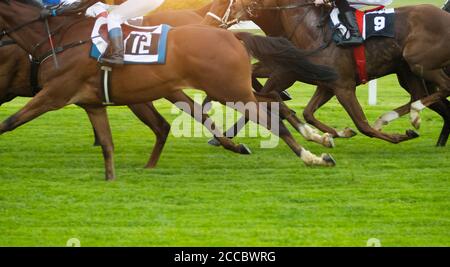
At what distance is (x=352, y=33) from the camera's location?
10195 mm

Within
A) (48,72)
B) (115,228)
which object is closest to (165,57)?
(48,72)

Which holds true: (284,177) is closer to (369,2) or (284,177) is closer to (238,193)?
(238,193)

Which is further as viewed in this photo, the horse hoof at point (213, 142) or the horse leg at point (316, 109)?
the horse hoof at point (213, 142)

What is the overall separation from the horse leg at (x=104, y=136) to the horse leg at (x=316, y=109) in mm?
2226

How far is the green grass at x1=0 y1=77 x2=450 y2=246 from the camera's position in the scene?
7.11 meters

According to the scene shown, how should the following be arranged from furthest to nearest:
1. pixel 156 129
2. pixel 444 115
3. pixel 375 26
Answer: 1. pixel 444 115
2. pixel 375 26
3. pixel 156 129

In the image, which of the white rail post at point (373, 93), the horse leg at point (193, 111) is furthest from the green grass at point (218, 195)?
the white rail post at point (373, 93)

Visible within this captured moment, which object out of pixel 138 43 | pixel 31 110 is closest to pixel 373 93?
pixel 138 43

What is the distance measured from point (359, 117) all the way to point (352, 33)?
0.79 metres

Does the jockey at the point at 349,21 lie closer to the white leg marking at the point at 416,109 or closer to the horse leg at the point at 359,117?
the horse leg at the point at 359,117

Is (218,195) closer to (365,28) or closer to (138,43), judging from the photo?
(138,43)

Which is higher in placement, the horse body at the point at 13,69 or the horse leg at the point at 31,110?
the horse leg at the point at 31,110

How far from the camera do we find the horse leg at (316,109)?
1050 centimetres

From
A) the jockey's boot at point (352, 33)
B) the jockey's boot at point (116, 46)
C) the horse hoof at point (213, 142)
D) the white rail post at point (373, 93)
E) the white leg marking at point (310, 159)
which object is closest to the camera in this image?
the jockey's boot at point (116, 46)
